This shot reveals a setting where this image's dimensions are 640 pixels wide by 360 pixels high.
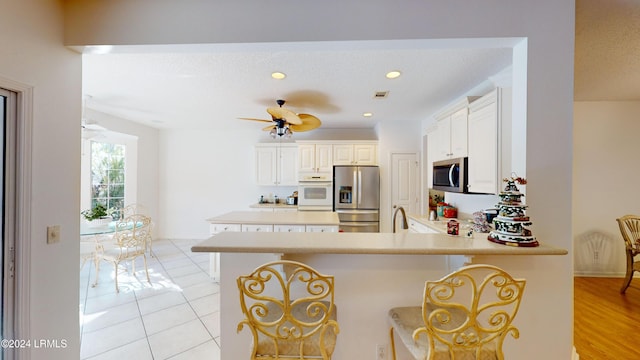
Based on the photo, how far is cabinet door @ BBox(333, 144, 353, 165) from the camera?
467 centimetres

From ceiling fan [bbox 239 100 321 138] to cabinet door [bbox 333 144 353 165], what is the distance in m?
1.47

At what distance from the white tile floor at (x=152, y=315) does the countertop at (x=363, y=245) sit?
116cm

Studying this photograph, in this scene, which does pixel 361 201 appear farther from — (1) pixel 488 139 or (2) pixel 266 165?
(1) pixel 488 139

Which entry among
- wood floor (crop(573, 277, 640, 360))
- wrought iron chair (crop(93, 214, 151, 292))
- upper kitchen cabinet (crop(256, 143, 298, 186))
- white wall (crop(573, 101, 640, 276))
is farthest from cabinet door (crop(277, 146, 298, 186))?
white wall (crop(573, 101, 640, 276))

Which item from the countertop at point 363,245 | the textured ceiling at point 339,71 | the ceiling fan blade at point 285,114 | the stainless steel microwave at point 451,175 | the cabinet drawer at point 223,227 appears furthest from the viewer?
the cabinet drawer at point 223,227

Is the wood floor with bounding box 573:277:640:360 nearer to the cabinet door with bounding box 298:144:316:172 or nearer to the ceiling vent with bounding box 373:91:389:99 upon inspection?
the ceiling vent with bounding box 373:91:389:99

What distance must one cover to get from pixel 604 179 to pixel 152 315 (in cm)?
586

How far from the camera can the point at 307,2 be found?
1574mm

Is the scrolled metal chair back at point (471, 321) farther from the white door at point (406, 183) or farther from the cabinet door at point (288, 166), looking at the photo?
the cabinet door at point (288, 166)

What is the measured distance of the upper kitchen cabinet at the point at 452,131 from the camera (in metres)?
2.64

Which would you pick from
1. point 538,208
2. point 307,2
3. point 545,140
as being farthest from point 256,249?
point 545,140

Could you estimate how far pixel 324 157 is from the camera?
472 centimetres

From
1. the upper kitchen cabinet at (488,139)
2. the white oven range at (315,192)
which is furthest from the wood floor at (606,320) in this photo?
the white oven range at (315,192)

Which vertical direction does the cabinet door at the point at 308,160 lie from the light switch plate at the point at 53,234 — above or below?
above
